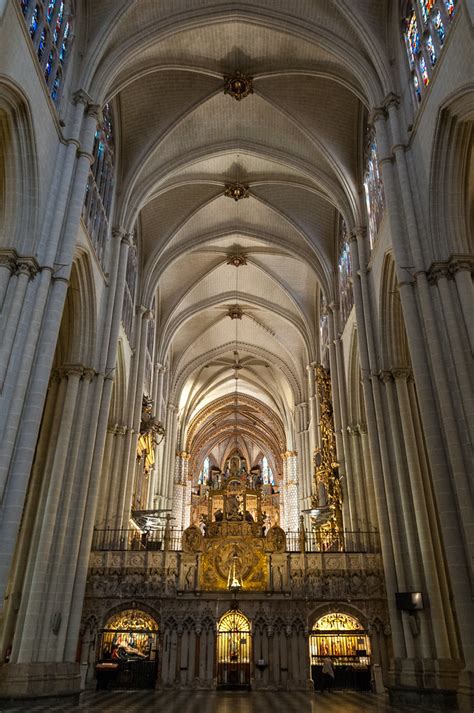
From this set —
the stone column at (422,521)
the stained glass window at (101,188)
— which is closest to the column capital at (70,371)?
the stained glass window at (101,188)

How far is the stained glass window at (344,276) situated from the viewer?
21469mm

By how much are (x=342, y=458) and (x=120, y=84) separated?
14.3 meters

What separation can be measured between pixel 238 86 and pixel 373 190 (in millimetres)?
5796

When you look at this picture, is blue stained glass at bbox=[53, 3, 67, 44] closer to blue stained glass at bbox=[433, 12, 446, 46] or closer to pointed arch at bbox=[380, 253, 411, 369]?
blue stained glass at bbox=[433, 12, 446, 46]

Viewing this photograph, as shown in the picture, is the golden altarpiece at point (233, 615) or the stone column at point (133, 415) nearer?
the golden altarpiece at point (233, 615)

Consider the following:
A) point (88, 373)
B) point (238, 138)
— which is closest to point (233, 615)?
point (88, 373)

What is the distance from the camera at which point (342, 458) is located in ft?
68.2

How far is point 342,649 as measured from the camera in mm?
15844

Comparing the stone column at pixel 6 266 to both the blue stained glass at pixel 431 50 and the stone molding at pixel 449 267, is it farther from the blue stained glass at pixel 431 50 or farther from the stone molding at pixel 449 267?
the blue stained glass at pixel 431 50

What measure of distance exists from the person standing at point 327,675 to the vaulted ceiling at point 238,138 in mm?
13459

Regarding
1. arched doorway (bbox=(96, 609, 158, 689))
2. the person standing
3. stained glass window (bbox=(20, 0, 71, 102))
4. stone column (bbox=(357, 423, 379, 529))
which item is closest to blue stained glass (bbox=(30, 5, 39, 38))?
stained glass window (bbox=(20, 0, 71, 102))

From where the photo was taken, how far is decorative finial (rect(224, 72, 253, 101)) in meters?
18.9

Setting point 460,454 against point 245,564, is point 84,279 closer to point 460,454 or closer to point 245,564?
point 245,564

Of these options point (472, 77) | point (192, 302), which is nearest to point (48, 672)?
point (472, 77)
